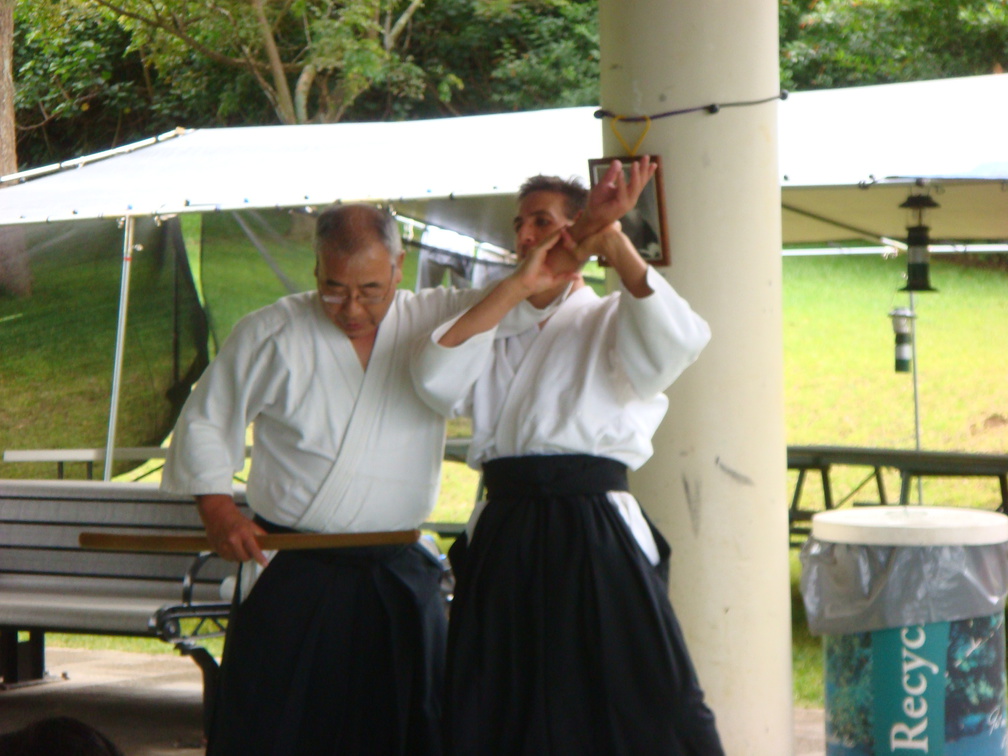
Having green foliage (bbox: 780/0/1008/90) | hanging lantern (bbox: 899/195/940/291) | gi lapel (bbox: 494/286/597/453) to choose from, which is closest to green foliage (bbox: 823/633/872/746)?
gi lapel (bbox: 494/286/597/453)

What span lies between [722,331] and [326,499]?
901 mm

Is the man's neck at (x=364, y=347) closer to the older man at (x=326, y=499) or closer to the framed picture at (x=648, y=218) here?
the older man at (x=326, y=499)

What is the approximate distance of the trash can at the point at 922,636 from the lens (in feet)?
8.18

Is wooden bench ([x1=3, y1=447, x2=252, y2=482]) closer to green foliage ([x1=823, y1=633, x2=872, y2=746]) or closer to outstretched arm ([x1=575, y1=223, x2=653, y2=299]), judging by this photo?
green foliage ([x1=823, y1=633, x2=872, y2=746])

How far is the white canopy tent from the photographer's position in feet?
13.2

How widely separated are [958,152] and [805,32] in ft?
33.8

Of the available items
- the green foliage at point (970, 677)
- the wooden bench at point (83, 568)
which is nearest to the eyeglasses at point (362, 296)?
the green foliage at point (970, 677)

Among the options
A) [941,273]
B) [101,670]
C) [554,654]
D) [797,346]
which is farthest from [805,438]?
[554,654]

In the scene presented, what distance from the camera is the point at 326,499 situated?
6.52 ft

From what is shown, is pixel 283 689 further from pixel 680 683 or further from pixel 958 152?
pixel 958 152

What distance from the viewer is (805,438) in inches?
422

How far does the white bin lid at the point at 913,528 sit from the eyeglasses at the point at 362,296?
1.28 meters

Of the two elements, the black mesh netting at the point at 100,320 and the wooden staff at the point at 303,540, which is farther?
the black mesh netting at the point at 100,320

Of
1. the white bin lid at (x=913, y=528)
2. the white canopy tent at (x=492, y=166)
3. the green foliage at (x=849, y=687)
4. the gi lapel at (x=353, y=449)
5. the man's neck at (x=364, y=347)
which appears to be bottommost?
the green foliage at (x=849, y=687)
